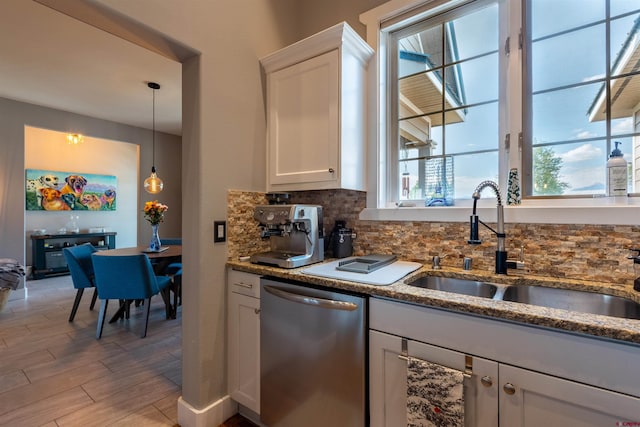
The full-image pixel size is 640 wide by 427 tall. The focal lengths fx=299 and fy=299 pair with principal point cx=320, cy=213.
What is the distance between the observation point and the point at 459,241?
5.35 ft

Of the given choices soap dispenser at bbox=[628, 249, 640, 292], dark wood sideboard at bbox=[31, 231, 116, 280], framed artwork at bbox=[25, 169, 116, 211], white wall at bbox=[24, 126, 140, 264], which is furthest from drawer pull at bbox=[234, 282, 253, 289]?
framed artwork at bbox=[25, 169, 116, 211]

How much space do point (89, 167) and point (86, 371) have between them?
5390 millimetres

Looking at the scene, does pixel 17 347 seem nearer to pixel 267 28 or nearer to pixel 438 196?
pixel 267 28

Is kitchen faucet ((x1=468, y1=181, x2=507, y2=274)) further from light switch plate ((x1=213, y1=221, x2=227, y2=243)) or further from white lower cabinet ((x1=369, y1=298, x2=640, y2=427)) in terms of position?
light switch plate ((x1=213, y1=221, x2=227, y2=243))

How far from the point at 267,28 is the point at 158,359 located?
2.67 metres

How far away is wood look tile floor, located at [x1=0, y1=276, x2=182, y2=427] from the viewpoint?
179 cm

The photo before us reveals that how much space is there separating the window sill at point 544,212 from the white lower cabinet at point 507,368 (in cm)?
70

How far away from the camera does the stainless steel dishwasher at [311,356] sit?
1250mm

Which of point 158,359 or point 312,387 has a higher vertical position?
point 312,387

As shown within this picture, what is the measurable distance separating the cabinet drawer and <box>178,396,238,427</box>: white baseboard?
651 mm

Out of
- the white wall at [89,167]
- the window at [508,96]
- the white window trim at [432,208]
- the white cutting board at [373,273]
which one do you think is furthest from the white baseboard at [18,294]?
the window at [508,96]

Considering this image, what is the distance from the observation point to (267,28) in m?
2.07

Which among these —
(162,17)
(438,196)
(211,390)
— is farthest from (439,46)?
(211,390)

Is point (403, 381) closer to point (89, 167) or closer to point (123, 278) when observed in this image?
point (123, 278)
